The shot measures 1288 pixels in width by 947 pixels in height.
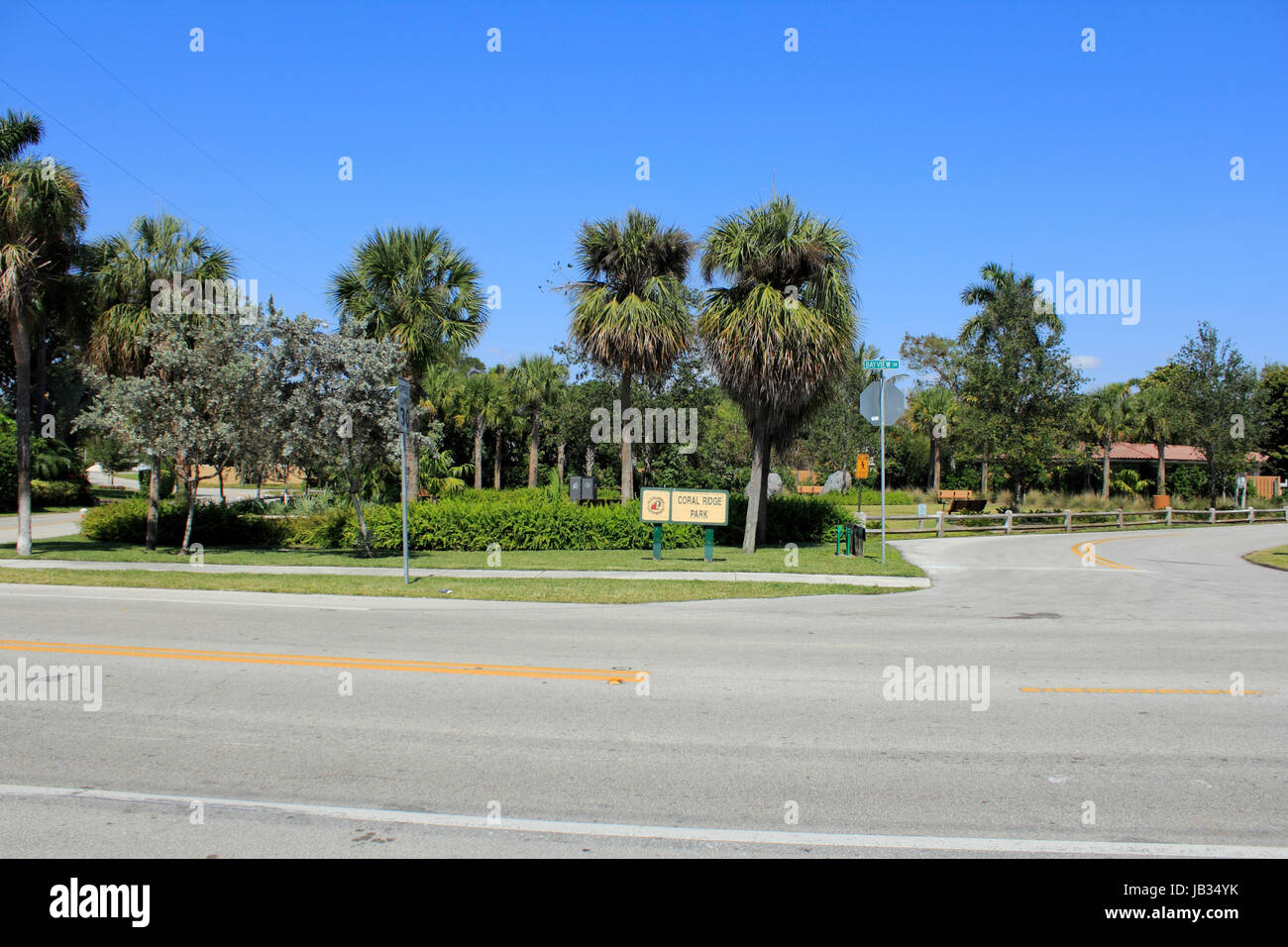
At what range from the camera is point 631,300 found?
78.7ft

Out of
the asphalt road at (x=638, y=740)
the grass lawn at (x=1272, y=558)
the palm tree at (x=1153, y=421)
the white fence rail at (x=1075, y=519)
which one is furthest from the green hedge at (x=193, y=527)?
the palm tree at (x=1153, y=421)

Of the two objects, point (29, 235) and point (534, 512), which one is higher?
point (29, 235)

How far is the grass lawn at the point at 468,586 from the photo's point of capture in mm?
14188

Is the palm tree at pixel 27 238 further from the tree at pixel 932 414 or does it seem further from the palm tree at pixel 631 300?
the tree at pixel 932 414

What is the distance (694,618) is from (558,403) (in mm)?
36199

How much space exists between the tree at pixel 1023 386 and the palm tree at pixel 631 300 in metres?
16.0

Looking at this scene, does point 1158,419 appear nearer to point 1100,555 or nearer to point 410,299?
point 1100,555

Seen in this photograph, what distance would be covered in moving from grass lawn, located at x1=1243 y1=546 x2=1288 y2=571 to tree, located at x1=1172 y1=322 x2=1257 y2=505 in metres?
18.5

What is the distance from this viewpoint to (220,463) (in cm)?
2077

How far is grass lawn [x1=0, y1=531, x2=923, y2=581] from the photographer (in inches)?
703

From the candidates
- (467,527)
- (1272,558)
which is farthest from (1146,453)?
(467,527)

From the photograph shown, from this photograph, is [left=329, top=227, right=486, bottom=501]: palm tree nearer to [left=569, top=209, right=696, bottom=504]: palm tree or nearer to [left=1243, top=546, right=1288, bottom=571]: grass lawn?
[left=569, top=209, right=696, bottom=504]: palm tree

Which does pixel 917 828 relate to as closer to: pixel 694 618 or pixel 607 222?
pixel 694 618

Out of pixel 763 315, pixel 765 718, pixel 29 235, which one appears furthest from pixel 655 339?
pixel 765 718
